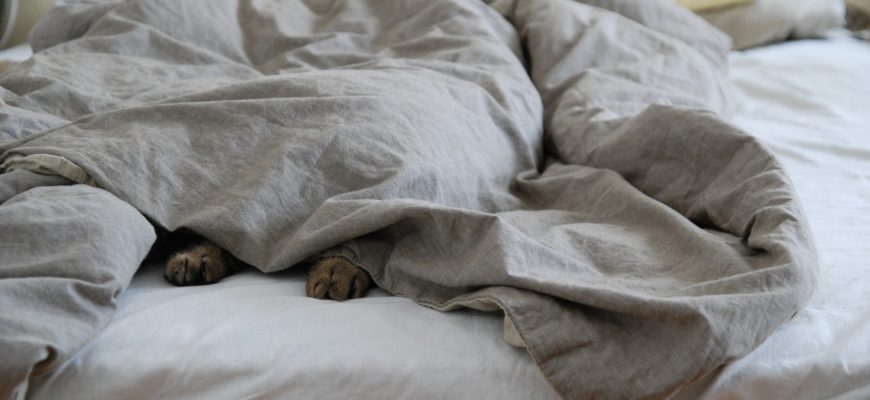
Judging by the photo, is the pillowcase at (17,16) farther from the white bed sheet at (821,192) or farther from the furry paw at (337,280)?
the white bed sheet at (821,192)

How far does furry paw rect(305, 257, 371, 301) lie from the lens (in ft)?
3.21

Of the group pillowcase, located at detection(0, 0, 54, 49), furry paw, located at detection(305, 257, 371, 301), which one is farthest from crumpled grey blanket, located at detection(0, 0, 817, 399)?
pillowcase, located at detection(0, 0, 54, 49)

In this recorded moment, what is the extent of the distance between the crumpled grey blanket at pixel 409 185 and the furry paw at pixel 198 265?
0.03 meters

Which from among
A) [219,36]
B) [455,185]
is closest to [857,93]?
[455,185]

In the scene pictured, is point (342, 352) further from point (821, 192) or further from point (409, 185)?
point (821, 192)

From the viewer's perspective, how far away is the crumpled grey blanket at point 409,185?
0.83 metres

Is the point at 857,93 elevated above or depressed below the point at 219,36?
below

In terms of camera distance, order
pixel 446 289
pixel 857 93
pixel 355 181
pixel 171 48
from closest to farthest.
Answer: pixel 446 289
pixel 355 181
pixel 171 48
pixel 857 93

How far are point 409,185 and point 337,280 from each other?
161 mm

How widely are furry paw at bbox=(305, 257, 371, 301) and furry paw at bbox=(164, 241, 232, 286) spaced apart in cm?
11

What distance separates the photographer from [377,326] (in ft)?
2.94

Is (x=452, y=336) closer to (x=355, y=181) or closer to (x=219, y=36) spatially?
(x=355, y=181)

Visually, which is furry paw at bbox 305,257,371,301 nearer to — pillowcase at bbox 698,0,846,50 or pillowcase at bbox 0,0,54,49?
pillowcase at bbox 0,0,54,49

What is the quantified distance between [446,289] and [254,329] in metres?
0.21
